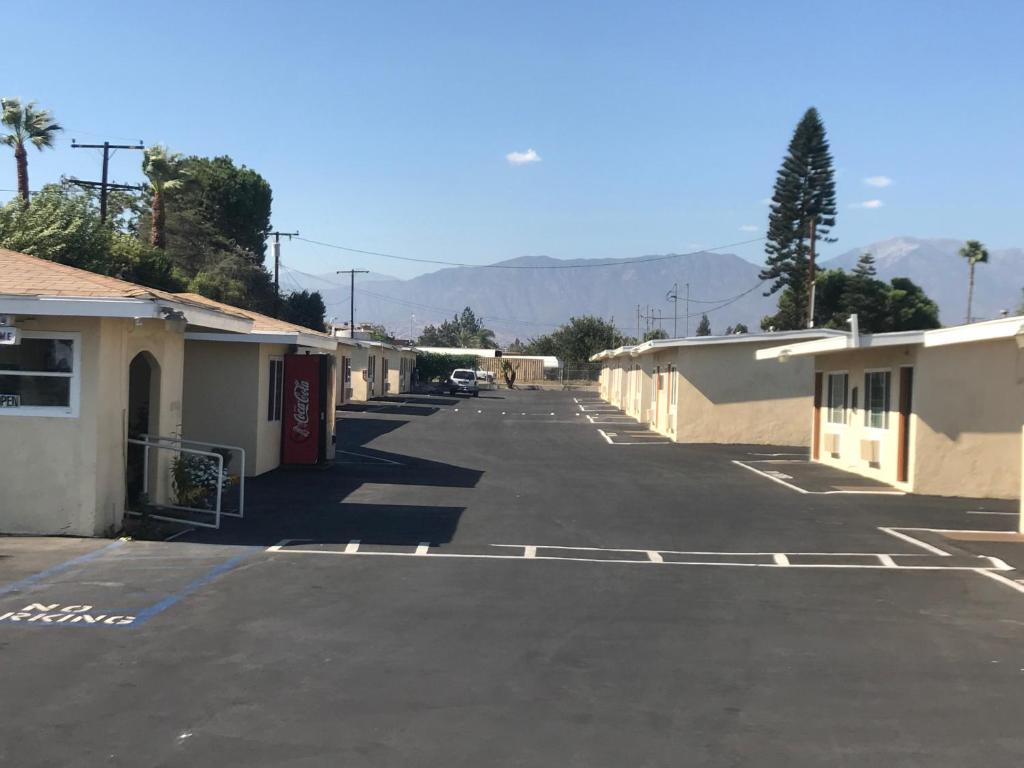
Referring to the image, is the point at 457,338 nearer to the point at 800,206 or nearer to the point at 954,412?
the point at 800,206

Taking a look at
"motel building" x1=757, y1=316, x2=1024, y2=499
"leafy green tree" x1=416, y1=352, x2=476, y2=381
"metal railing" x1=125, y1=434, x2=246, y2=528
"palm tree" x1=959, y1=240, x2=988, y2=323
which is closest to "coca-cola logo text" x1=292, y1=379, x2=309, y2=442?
"metal railing" x1=125, y1=434, x2=246, y2=528

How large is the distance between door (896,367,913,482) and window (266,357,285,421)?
1223 centimetres

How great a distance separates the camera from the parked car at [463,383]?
59.8 m

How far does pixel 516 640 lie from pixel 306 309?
60.5 m

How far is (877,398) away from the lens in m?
20.2

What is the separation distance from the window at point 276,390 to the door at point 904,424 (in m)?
12.2

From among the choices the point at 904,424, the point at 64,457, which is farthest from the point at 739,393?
the point at 64,457

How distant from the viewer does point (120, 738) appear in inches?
209

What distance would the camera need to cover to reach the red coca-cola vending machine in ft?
65.3

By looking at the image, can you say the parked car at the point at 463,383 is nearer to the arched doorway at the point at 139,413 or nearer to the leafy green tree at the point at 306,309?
the leafy green tree at the point at 306,309

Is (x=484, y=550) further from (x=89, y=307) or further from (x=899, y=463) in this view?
(x=899, y=463)

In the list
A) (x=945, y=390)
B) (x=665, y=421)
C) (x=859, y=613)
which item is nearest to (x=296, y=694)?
(x=859, y=613)

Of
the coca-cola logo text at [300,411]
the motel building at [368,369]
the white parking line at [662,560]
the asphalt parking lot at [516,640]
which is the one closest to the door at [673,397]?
the motel building at [368,369]

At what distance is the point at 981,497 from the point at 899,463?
1.61 m
